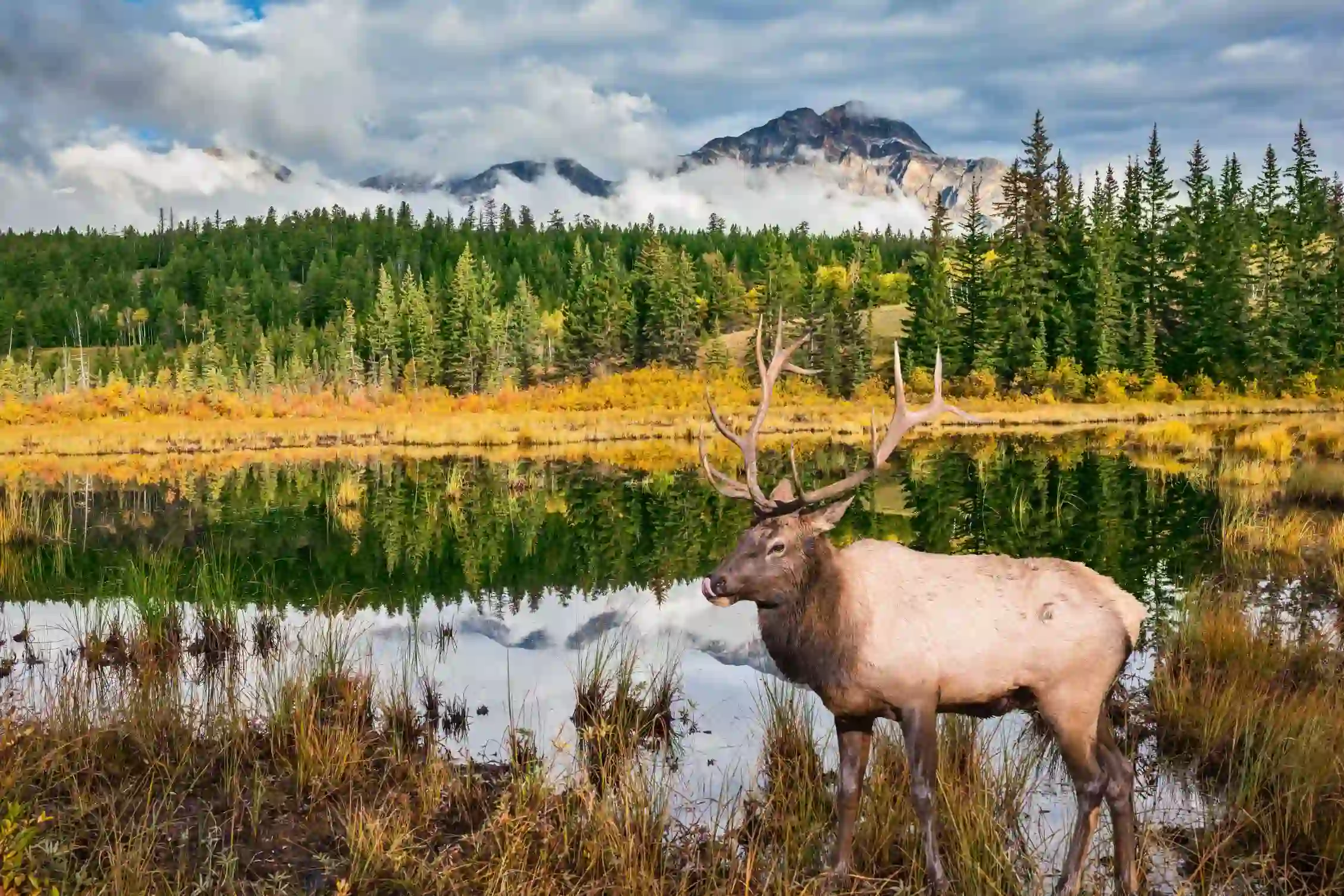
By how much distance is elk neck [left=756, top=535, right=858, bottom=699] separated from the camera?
3.99m

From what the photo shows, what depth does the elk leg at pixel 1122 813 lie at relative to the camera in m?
3.96

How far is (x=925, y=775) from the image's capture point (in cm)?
388

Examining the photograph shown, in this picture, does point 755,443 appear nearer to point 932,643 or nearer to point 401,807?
point 932,643

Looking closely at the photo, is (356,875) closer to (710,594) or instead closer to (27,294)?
(710,594)


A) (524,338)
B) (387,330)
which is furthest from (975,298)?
(387,330)

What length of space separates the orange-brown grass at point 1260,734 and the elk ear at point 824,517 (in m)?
1.98

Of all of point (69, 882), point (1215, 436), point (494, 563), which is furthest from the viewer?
point (1215, 436)

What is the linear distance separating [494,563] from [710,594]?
387 inches

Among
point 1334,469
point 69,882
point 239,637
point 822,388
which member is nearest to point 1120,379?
point 822,388

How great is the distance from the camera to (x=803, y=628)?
407cm

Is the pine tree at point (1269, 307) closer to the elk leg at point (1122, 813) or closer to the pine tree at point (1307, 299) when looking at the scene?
the pine tree at point (1307, 299)

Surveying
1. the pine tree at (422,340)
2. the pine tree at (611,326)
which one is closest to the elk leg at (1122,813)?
the pine tree at (611,326)

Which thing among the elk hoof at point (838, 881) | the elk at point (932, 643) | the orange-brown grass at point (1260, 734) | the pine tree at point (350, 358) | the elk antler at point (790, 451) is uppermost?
the pine tree at point (350, 358)

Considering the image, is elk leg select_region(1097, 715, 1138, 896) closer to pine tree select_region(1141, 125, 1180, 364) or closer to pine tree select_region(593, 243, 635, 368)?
pine tree select_region(1141, 125, 1180, 364)
